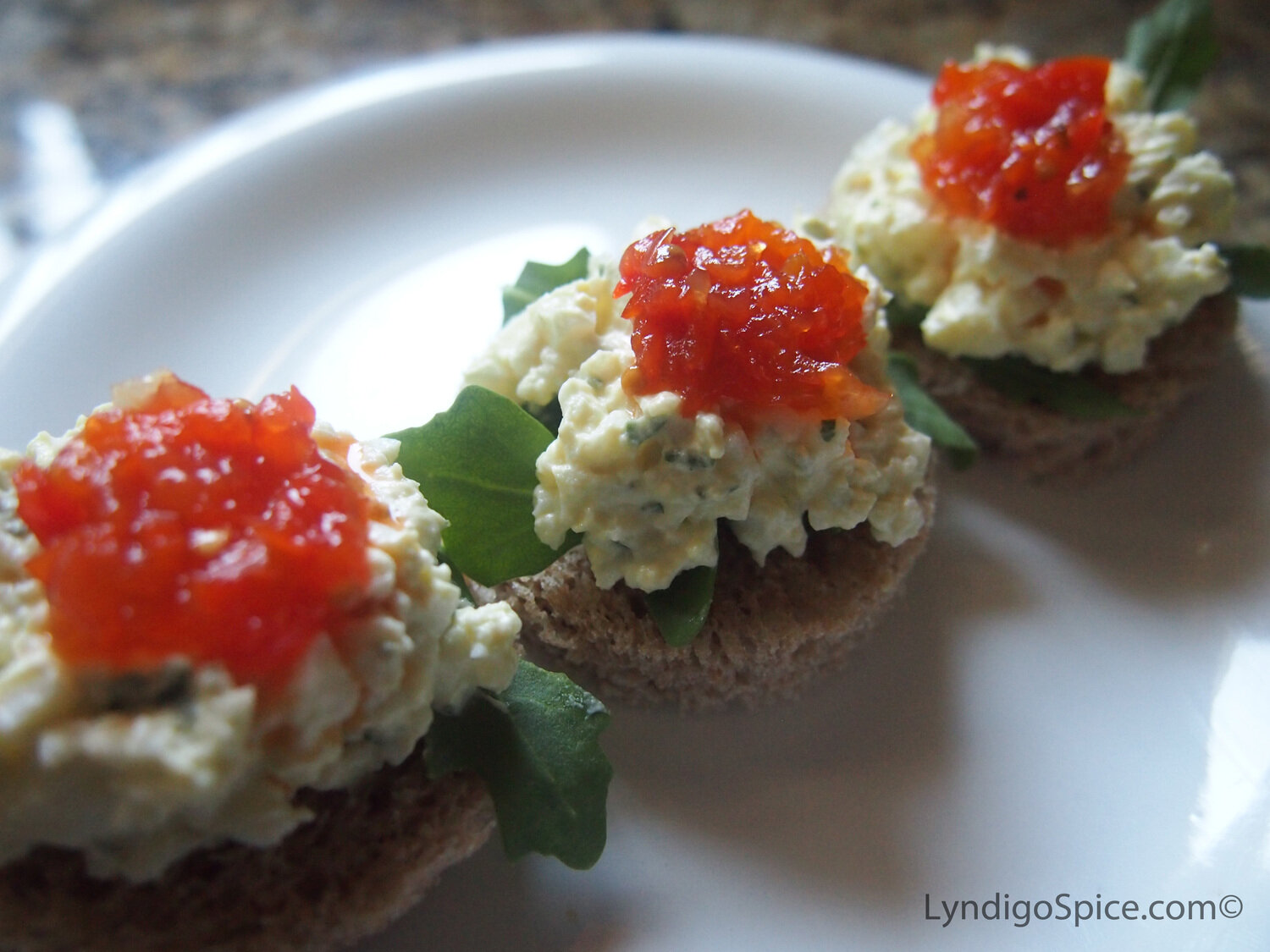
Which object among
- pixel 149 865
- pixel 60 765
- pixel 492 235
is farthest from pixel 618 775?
pixel 492 235

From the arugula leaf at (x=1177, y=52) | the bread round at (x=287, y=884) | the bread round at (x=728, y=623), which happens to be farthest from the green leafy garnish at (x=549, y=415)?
the arugula leaf at (x=1177, y=52)

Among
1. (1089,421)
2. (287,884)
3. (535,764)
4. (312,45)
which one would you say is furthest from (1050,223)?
(312,45)

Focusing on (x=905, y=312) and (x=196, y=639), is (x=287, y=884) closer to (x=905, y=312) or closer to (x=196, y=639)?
(x=196, y=639)

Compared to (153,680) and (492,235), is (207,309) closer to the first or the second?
(492,235)

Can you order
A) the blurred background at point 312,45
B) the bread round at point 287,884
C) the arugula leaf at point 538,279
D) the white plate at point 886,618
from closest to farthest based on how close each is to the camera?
the bread round at point 287,884
the white plate at point 886,618
the arugula leaf at point 538,279
the blurred background at point 312,45

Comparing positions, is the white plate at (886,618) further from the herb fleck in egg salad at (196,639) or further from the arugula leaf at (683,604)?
the herb fleck in egg salad at (196,639)

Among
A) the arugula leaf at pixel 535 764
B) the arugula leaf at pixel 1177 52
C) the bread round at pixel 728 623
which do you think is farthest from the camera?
the arugula leaf at pixel 1177 52
